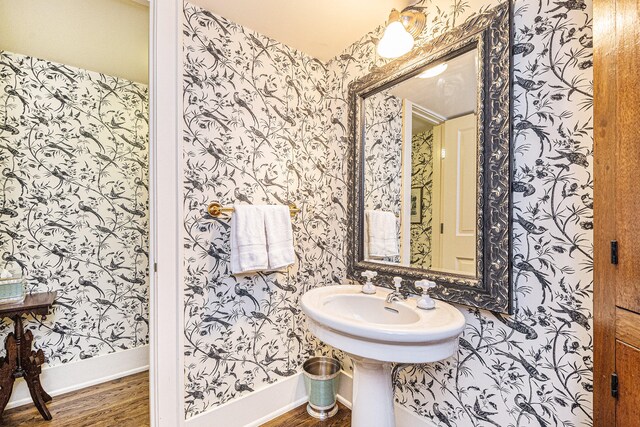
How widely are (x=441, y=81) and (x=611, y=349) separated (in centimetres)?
111

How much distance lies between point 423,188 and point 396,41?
0.67 meters

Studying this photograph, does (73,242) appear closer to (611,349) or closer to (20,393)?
(20,393)

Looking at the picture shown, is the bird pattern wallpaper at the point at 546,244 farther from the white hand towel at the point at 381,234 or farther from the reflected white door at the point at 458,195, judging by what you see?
the white hand towel at the point at 381,234

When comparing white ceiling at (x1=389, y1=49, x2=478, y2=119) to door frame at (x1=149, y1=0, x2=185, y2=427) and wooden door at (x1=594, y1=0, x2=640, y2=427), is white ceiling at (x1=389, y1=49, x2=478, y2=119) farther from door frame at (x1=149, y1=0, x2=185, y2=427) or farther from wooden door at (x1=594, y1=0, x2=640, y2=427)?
door frame at (x1=149, y1=0, x2=185, y2=427)

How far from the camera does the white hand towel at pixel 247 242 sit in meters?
1.42

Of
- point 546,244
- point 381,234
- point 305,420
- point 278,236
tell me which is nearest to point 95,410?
point 305,420

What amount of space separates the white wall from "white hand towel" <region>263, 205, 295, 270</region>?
4.06 ft

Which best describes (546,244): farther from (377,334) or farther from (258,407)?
(258,407)

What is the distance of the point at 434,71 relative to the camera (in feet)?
4.30

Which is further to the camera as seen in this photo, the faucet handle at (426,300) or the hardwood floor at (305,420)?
the hardwood floor at (305,420)

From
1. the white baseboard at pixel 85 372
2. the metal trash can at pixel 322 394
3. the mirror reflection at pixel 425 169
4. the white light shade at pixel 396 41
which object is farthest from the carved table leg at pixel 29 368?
the white light shade at pixel 396 41

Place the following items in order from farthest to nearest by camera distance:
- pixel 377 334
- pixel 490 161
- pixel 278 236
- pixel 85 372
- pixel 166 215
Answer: pixel 85 372 < pixel 278 236 < pixel 166 215 < pixel 490 161 < pixel 377 334

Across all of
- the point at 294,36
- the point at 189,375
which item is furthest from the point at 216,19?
the point at 189,375

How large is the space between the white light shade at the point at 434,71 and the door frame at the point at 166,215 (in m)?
1.14
